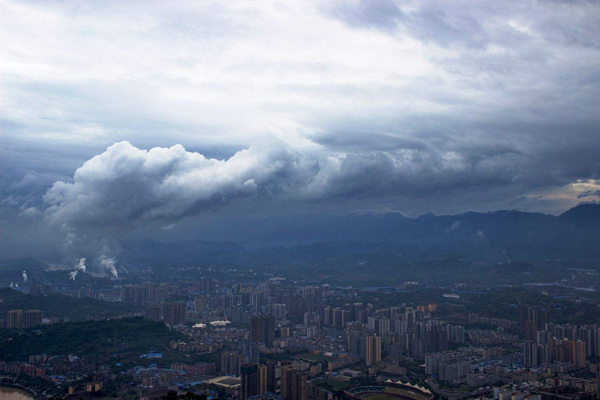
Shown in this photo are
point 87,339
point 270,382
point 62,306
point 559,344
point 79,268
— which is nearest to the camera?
point 270,382

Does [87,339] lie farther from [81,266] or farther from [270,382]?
[81,266]

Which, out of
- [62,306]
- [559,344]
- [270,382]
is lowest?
[270,382]

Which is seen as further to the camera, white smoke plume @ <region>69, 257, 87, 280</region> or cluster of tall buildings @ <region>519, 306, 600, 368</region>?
white smoke plume @ <region>69, 257, 87, 280</region>

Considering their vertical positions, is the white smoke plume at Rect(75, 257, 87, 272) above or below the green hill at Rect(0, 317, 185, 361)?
above

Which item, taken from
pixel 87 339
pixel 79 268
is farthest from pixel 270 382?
pixel 79 268

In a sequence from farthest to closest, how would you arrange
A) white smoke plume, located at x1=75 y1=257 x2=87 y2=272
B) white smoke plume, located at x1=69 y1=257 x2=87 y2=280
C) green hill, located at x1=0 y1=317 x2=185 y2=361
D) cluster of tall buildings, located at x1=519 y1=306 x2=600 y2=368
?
white smoke plume, located at x1=75 y1=257 x2=87 y2=272 < white smoke plume, located at x1=69 y1=257 x2=87 y2=280 < green hill, located at x1=0 y1=317 x2=185 y2=361 < cluster of tall buildings, located at x1=519 y1=306 x2=600 y2=368

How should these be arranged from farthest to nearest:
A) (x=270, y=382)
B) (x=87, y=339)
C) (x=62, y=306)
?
1. (x=62, y=306)
2. (x=87, y=339)
3. (x=270, y=382)

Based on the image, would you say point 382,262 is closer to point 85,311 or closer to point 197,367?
point 85,311

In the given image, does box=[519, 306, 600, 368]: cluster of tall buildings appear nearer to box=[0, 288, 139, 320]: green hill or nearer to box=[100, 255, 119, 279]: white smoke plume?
box=[0, 288, 139, 320]: green hill

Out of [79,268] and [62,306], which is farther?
[79,268]

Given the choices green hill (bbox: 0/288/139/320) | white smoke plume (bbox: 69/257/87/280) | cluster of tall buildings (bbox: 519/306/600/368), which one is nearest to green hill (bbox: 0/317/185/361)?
green hill (bbox: 0/288/139/320)

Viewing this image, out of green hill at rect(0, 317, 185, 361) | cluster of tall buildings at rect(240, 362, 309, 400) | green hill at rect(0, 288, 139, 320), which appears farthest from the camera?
green hill at rect(0, 288, 139, 320)
